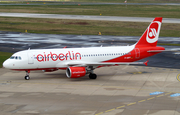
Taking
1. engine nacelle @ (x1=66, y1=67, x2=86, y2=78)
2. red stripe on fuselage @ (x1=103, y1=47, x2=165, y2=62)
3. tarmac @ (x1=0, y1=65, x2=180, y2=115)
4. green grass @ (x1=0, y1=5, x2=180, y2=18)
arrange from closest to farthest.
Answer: tarmac @ (x1=0, y1=65, x2=180, y2=115), engine nacelle @ (x1=66, y1=67, x2=86, y2=78), red stripe on fuselage @ (x1=103, y1=47, x2=165, y2=62), green grass @ (x1=0, y1=5, x2=180, y2=18)

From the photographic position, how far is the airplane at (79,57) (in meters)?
42.0

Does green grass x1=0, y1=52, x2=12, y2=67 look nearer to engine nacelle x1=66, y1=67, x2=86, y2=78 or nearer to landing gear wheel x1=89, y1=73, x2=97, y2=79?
engine nacelle x1=66, y1=67, x2=86, y2=78

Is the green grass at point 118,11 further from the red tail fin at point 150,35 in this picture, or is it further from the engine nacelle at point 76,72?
the engine nacelle at point 76,72

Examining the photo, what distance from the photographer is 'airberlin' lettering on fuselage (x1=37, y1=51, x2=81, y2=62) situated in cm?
4253

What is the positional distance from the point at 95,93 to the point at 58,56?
940cm

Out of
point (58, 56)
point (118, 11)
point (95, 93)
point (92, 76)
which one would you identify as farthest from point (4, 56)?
point (118, 11)

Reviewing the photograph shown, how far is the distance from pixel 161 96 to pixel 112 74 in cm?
1328

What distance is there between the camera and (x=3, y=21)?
110562 millimetres

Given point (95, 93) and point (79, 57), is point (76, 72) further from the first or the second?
point (95, 93)

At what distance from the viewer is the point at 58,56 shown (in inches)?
1700

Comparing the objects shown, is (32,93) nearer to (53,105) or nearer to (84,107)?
(53,105)

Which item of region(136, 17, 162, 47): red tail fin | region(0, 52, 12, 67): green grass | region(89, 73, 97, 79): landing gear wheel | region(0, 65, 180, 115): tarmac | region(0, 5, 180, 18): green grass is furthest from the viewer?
region(0, 5, 180, 18): green grass

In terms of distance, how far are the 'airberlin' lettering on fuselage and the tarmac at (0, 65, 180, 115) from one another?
307 cm

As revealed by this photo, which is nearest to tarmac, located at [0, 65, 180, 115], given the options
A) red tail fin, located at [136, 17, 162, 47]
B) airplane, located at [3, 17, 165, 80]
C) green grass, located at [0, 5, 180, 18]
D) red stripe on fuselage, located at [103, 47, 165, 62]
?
airplane, located at [3, 17, 165, 80]
